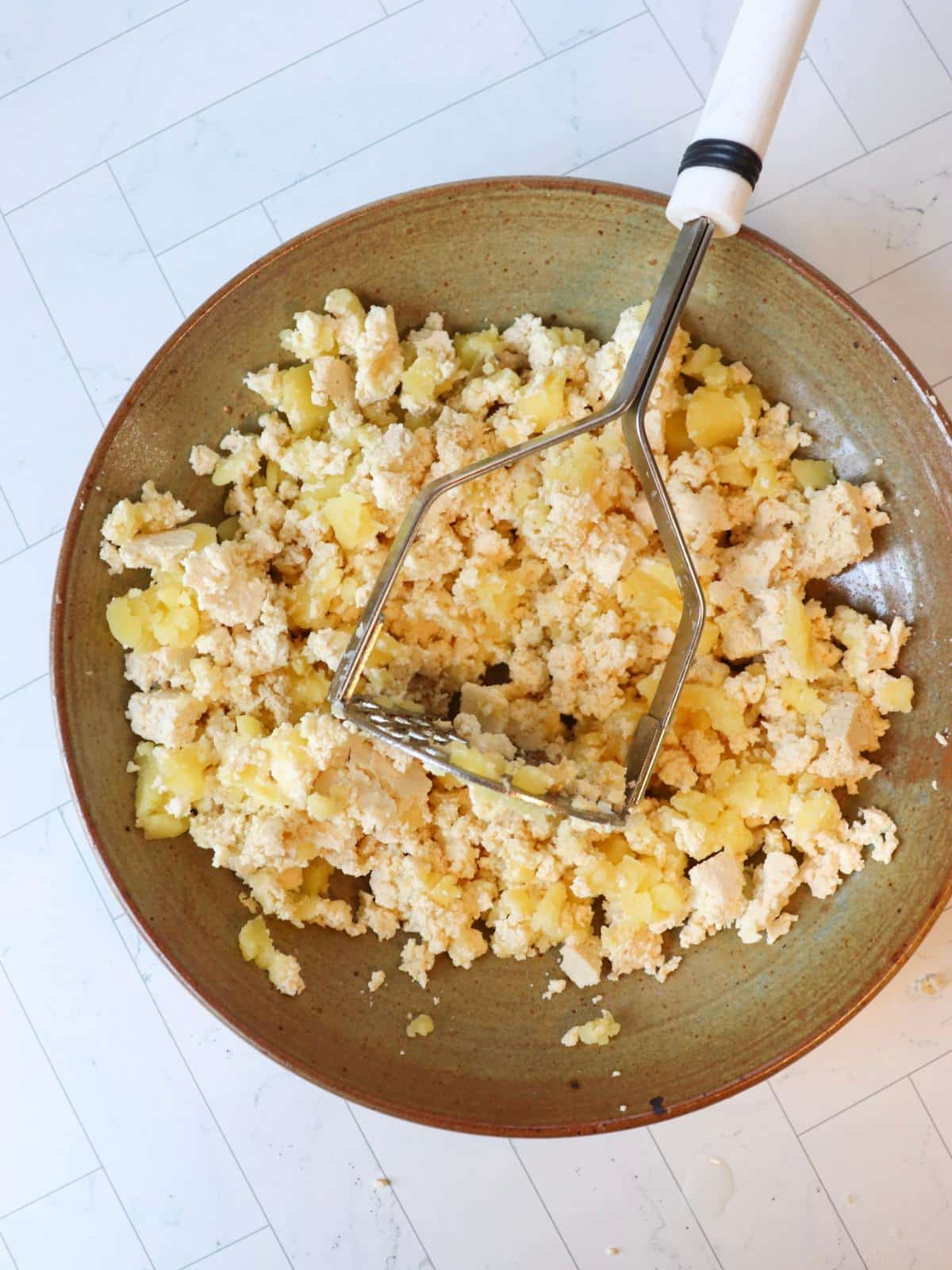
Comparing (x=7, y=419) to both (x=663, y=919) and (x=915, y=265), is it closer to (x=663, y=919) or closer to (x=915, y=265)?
(x=663, y=919)

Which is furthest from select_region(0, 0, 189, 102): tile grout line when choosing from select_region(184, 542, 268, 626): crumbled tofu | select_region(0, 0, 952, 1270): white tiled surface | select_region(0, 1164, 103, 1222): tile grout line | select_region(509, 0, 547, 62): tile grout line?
select_region(0, 1164, 103, 1222): tile grout line

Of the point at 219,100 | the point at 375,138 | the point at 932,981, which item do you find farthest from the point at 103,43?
the point at 932,981

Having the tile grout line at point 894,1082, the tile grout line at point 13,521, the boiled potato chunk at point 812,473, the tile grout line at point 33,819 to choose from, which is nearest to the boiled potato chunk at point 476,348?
the boiled potato chunk at point 812,473

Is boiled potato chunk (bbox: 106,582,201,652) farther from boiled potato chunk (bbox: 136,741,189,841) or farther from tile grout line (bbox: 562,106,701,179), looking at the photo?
tile grout line (bbox: 562,106,701,179)

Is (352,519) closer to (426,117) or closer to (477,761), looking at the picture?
(477,761)

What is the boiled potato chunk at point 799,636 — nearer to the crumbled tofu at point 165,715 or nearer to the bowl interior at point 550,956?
the bowl interior at point 550,956

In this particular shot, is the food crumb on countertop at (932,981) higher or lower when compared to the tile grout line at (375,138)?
lower
